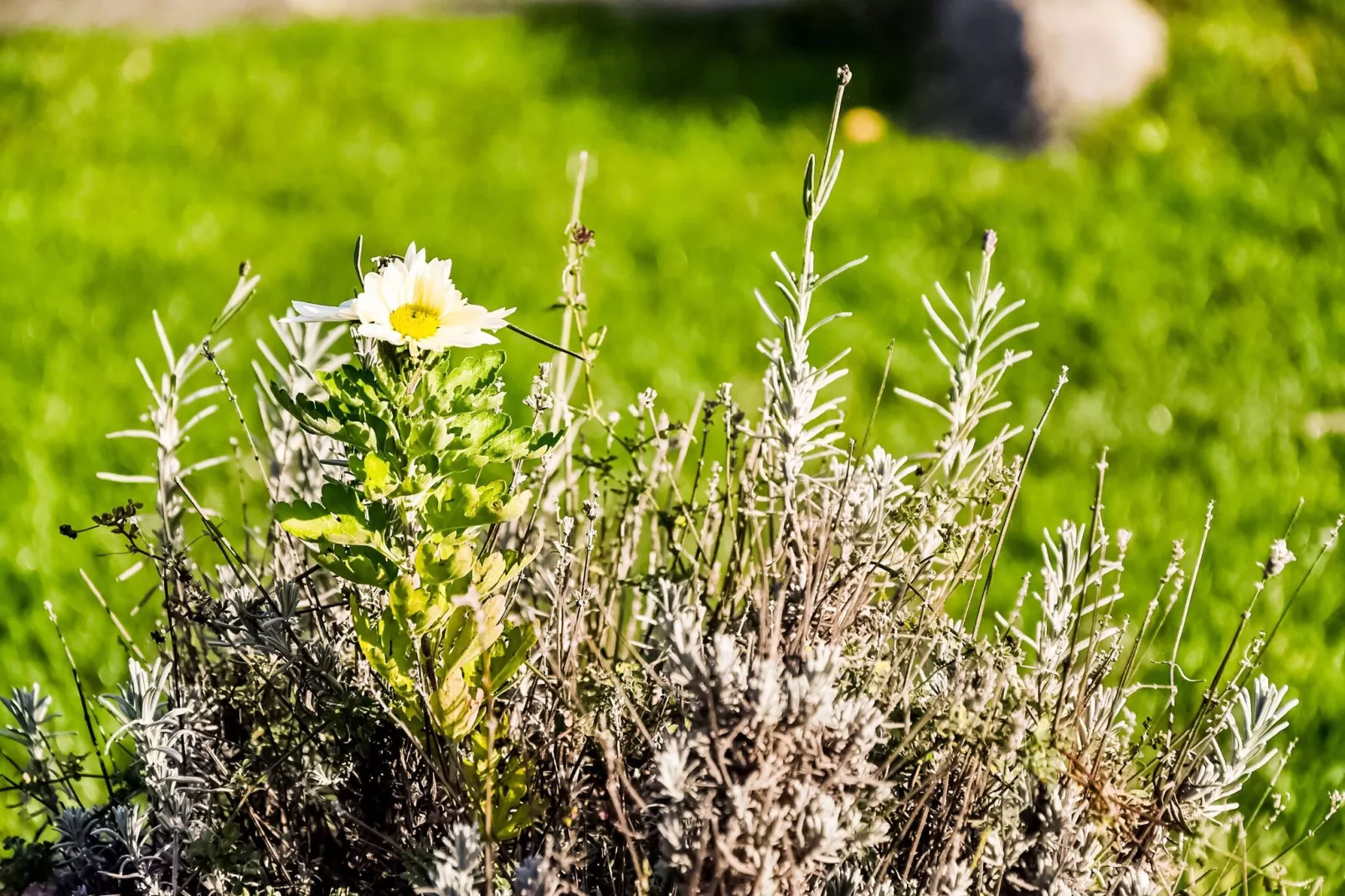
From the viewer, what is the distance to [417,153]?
5801 mm

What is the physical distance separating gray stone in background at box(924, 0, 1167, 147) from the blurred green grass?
130 millimetres

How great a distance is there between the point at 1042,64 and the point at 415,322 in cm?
488

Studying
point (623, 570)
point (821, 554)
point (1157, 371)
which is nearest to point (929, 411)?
point (1157, 371)

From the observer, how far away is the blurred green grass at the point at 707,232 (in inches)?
136

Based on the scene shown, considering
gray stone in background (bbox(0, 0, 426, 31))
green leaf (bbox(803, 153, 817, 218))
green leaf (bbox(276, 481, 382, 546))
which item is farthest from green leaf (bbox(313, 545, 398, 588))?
gray stone in background (bbox(0, 0, 426, 31))

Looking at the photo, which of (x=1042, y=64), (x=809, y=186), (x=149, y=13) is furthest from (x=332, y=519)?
(x=149, y=13)

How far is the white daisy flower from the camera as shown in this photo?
4.25ft

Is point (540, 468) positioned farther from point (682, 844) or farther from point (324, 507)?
point (682, 844)

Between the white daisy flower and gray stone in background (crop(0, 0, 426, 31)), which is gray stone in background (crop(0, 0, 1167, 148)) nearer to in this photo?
gray stone in background (crop(0, 0, 426, 31))

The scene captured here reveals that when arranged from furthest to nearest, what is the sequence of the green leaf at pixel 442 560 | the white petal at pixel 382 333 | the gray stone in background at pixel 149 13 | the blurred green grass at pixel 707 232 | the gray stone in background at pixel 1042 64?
the gray stone in background at pixel 149 13 < the gray stone in background at pixel 1042 64 < the blurred green grass at pixel 707 232 < the green leaf at pixel 442 560 < the white petal at pixel 382 333

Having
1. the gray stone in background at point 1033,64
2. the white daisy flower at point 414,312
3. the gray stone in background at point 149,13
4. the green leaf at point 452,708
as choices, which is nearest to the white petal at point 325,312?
the white daisy flower at point 414,312

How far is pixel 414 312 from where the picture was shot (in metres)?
1.34

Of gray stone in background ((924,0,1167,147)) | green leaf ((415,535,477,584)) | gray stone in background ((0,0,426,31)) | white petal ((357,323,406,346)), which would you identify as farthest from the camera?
gray stone in background ((0,0,426,31))

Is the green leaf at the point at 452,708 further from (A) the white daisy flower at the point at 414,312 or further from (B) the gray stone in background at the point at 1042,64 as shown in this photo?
(B) the gray stone in background at the point at 1042,64
